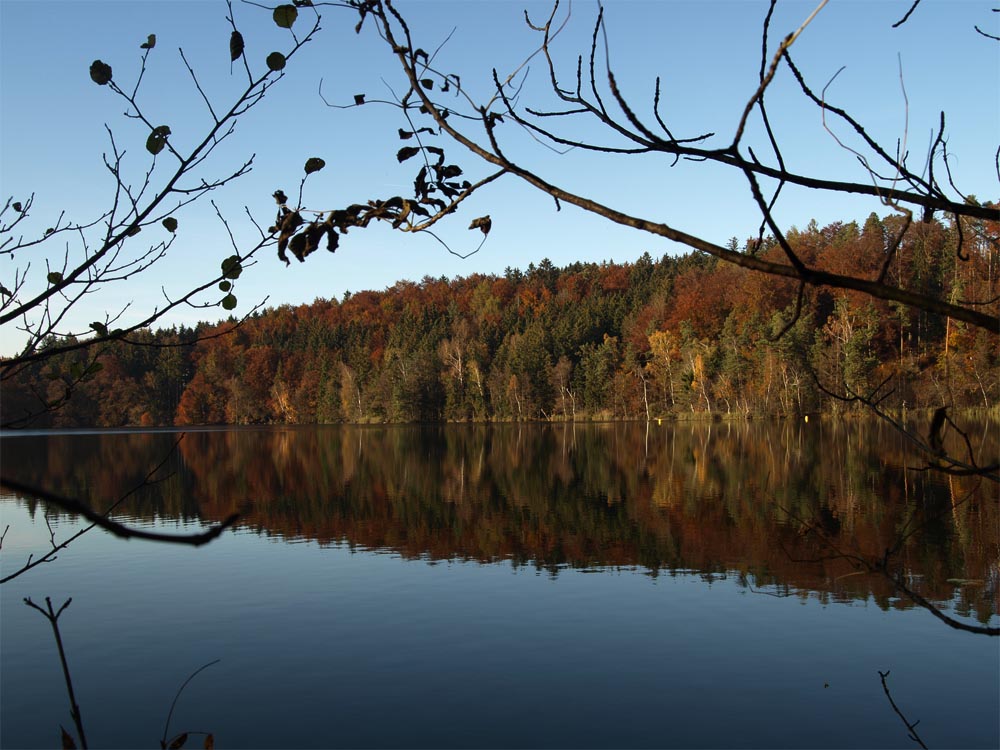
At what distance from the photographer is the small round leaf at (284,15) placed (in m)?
1.84

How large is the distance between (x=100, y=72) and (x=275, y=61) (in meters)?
0.41

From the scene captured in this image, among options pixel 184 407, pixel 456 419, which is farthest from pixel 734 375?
pixel 184 407

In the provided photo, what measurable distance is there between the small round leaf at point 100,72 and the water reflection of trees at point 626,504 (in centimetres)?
310

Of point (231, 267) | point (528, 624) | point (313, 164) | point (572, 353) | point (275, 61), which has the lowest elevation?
point (528, 624)

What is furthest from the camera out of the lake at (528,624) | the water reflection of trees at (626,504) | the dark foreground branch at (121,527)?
the water reflection of trees at (626,504)

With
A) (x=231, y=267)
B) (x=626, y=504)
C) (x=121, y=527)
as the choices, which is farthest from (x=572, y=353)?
(x=121, y=527)

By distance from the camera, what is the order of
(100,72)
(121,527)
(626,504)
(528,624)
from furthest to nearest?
(626,504) → (528,624) → (100,72) → (121,527)

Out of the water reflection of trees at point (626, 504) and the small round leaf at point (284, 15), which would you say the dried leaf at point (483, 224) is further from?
the water reflection of trees at point (626, 504)

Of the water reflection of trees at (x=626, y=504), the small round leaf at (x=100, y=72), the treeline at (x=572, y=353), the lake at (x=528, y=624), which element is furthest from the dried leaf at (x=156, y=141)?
the treeline at (x=572, y=353)

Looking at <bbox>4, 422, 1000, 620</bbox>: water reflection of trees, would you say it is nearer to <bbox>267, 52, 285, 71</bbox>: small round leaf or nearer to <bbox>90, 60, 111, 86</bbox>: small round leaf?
<bbox>267, 52, 285, 71</bbox>: small round leaf

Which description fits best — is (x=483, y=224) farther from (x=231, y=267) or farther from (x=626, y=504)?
(x=626, y=504)

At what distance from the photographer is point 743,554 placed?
17.4 m

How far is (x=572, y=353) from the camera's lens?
105312 millimetres

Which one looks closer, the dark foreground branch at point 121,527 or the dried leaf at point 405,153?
the dark foreground branch at point 121,527
